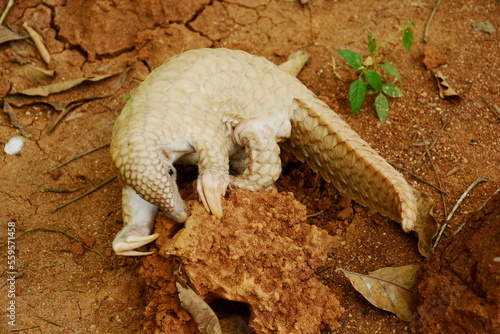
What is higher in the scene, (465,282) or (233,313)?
(465,282)

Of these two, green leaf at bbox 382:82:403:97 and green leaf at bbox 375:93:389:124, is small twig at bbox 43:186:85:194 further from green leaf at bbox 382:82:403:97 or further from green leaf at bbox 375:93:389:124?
green leaf at bbox 382:82:403:97

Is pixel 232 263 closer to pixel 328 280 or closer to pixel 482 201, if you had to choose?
pixel 328 280

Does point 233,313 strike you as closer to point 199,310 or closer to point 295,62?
point 199,310

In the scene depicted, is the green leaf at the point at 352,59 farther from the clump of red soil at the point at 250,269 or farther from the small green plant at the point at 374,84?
the clump of red soil at the point at 250,269

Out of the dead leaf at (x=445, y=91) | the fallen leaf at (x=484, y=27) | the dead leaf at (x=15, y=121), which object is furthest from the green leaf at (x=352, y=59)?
the dead leaf at (x=15, y=121)

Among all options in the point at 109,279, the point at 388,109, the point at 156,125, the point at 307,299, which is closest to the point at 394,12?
the point at 388,109

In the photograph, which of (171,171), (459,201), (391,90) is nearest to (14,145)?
(171,171)
